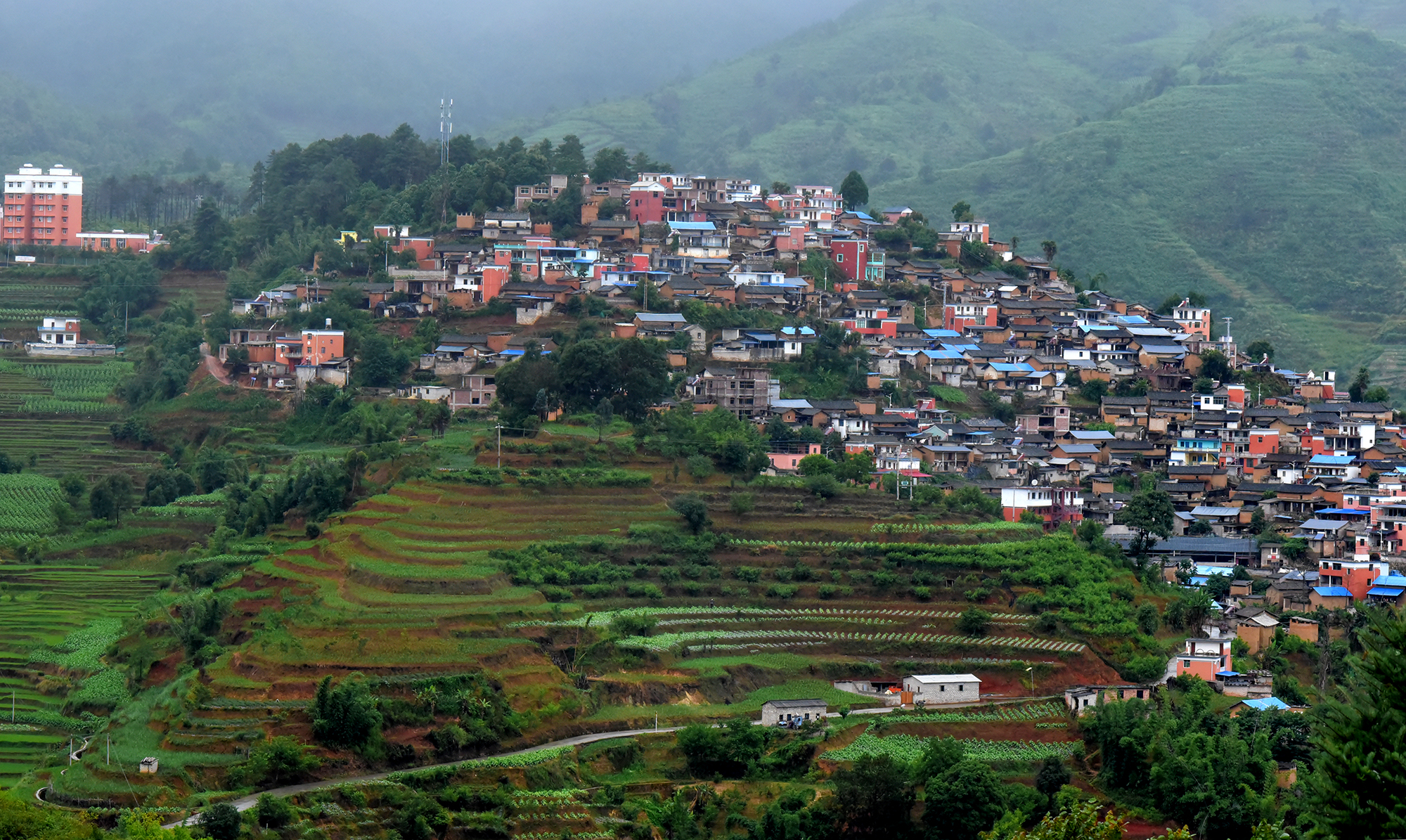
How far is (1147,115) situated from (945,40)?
21138mm

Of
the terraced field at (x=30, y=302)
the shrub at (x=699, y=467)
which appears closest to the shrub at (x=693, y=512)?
the shrub at (x=699, y=467)

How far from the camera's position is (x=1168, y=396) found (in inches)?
1694

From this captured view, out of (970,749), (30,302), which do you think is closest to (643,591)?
(970,749)

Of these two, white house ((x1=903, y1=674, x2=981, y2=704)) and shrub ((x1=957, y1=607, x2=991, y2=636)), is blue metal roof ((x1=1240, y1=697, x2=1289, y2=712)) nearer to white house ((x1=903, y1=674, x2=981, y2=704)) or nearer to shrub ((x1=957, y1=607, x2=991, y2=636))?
white house ((x1=903, y1=674, x2=981, y2=704))

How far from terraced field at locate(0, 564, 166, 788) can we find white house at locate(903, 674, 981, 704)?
Result: 1304 cm

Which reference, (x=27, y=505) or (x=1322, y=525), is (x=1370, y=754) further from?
(x=27, y=505)

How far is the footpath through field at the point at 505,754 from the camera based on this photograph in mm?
23359

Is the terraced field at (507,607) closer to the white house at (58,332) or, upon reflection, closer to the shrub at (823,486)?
the shrub at (823,486)

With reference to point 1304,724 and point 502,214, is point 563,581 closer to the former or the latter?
point 1304,724

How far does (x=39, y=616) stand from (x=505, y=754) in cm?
1085

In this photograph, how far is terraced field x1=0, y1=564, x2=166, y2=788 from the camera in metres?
27.6

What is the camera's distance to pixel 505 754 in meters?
25.8

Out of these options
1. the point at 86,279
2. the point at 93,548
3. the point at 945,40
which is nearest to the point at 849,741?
the point at 93,548

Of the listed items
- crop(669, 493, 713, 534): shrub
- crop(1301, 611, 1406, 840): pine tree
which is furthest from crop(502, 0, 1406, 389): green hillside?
crop(1301, 611, 1406, 840): pine tree
